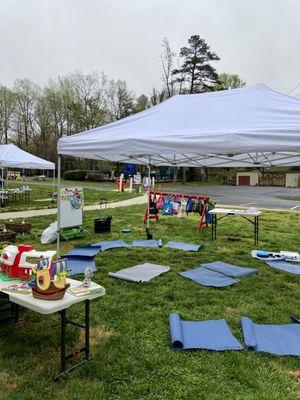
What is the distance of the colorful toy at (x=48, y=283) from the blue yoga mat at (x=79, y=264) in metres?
2.51

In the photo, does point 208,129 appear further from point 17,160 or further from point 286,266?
point 17,160

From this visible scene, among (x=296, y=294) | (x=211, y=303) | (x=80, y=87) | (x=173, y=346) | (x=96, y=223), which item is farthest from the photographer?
(x=80, y=87)

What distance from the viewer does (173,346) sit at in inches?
122

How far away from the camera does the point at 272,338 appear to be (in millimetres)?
3311

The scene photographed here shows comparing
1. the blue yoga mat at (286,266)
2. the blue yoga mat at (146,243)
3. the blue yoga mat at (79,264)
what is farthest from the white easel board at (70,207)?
the blue yoga mat at (286,266)

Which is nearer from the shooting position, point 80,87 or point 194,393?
point 194,393

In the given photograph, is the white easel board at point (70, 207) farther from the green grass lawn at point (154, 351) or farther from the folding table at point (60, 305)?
the folding table at point (60, 305)

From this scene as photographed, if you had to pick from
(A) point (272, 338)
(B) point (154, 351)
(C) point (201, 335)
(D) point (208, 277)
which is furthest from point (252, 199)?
(B) point (154, 351)

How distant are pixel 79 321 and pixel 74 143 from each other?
2.62 metres

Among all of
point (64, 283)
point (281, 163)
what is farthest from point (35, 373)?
point (281, 163)

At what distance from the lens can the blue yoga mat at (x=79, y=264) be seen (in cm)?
521

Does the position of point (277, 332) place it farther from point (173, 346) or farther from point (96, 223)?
point (96, 223)

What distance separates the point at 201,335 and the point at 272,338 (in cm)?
69

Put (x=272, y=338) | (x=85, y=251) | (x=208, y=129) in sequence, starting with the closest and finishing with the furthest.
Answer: (x=272, y=338) < (x=208, y=129) < (x=85, y=251)
